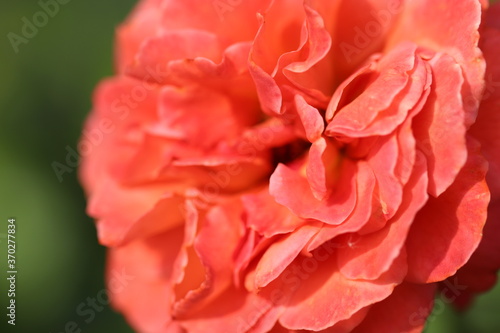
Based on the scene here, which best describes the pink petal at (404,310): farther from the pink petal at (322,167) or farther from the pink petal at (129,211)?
the pink petal at (129,211)

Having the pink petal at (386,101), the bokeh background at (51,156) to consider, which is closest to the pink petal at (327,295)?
the pink petal at (386,101)

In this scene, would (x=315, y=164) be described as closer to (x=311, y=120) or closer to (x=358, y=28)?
(x=311, y=120)

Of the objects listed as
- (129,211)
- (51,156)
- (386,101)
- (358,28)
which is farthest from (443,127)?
(51,156)

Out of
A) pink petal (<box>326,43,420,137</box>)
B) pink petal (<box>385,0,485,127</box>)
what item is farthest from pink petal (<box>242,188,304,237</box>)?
pink petal (<box>385,0,485,127</box>)

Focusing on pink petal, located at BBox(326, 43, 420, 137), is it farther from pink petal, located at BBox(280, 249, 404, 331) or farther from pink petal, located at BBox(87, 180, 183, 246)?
pink petal, located at BBox(87, 180, 183, 246)

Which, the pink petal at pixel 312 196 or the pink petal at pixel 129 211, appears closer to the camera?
the pink petal at pixel 312 196
